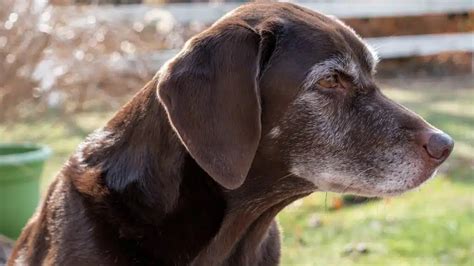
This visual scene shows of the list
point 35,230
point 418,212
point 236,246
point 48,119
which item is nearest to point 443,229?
point 418,212

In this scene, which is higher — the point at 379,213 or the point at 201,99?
the point at 201,99

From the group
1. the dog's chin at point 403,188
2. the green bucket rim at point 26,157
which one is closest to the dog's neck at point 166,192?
the dog's chin at point 403,188

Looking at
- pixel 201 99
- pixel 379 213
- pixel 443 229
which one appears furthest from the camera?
pixel 379 213

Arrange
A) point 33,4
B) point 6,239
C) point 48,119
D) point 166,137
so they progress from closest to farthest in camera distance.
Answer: point 166,137
point 6,239
point 33,4
point 48,119

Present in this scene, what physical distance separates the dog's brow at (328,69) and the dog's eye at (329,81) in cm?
1

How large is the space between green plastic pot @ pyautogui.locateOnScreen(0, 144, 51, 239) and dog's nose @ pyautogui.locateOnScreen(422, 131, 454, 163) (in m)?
2.55

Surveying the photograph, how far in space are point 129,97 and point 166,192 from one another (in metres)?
4.80

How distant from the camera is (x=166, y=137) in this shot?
3020 mm

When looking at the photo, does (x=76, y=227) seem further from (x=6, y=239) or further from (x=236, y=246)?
(x=6, y=239)

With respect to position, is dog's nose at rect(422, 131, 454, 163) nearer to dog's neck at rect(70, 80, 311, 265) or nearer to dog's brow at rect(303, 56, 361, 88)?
dog's brow at rect(303, 56, 361, 88)

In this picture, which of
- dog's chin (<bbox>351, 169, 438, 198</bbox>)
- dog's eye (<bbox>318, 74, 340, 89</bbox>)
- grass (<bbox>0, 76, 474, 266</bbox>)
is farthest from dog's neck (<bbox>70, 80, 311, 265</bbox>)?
grass (<bbox>0, 76, 474, 266</bbox>)

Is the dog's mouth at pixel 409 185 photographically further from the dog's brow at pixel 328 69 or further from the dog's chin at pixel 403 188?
the dog's brow at pixel 328 69

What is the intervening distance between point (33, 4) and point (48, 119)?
301 centimetres

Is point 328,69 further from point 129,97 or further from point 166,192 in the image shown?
point 129,97
